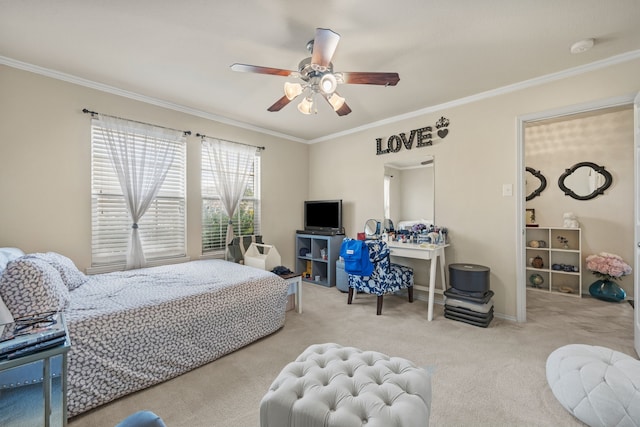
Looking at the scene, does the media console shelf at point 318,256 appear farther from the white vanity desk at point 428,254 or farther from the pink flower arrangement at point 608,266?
the pink flower arrangement at point 608,266

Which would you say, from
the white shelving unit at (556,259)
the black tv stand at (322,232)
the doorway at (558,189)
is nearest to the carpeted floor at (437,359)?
the white shelving unit at (556,259)

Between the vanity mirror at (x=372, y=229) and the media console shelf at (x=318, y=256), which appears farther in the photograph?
the media console shelf at (x=318, y=256)

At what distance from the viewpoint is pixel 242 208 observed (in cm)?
414

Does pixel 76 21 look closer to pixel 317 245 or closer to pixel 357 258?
pixel 357 258

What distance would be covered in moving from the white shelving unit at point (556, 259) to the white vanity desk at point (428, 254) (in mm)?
2013

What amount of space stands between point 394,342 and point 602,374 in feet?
4.42

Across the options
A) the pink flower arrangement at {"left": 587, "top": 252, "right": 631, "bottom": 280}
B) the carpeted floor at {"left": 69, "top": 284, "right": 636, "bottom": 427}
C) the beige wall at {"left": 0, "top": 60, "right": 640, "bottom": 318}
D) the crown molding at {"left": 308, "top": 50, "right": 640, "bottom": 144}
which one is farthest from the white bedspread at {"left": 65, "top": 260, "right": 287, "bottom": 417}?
the pink flower arrangement at {"left": 587, "top": 252, "right": 631, "bottom": 280}

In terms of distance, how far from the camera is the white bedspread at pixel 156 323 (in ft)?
5.37

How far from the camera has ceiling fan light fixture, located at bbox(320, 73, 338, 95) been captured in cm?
198

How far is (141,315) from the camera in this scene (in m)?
1.87

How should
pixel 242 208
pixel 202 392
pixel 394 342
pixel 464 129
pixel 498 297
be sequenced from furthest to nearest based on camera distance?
1. pixel 242 208
2. pixel 464 129
3. pixel 498 297
4. pixel 394 342
5. pixel 202 392

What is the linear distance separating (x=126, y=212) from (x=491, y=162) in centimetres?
417

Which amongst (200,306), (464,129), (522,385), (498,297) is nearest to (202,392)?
(200,306)

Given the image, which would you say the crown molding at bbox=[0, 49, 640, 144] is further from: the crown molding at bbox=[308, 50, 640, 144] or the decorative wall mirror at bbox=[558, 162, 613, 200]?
the decorative wall mirror at bbox=[558, 162, 613, 200]
